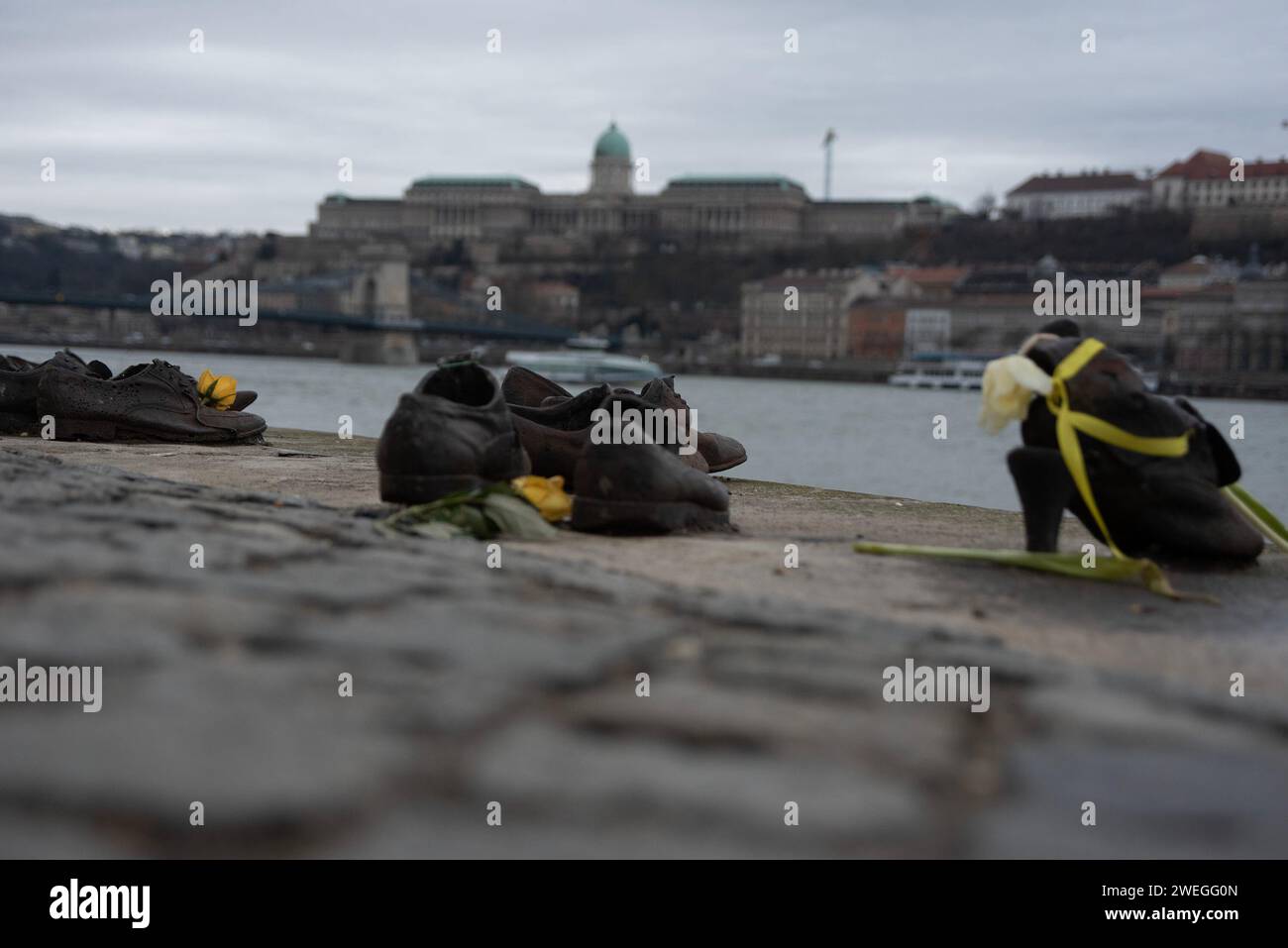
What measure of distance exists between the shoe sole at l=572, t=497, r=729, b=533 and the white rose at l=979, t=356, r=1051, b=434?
2.64 feet

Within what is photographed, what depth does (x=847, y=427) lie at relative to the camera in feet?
123

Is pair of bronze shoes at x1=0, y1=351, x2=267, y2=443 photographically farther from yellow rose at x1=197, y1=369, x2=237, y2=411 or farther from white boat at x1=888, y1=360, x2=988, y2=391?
white boat at x1=888, y1=360, x2=988, y2=391

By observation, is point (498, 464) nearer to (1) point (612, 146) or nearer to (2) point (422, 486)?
(2) point (422, 486)

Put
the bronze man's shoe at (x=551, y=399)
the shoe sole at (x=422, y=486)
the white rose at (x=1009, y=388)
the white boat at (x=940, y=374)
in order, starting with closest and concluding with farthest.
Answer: the white rose at (x=1009, y=388) → the shoe sole at (x=422, y=486) → the bronze man's shoe at (x=551, y=399) → the white boat at (x=940, y=374)

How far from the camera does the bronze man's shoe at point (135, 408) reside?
21.3 ft

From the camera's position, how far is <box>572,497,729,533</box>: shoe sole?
379cm

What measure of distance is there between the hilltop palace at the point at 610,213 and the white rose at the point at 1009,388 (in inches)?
4343

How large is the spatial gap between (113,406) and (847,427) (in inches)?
1248

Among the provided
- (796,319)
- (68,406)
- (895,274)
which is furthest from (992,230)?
(68,406)

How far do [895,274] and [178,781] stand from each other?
3839 inches

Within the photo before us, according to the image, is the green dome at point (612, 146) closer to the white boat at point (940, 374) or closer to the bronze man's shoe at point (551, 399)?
the white boat at point (940, 374)

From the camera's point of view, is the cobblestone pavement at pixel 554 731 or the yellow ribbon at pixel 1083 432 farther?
the yellow ribbon at pixel 1083 432

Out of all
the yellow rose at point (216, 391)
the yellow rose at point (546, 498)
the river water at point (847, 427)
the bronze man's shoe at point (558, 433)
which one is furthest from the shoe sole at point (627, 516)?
the river water at point (847, 427)
